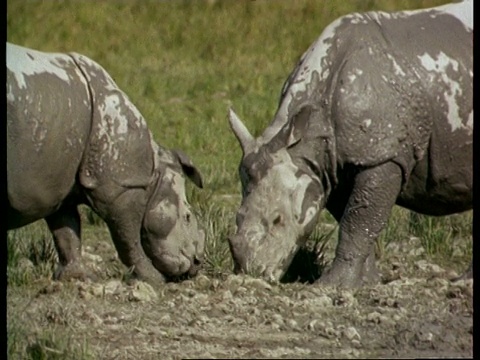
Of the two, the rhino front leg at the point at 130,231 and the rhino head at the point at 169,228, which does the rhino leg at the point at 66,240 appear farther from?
the rhino head at the point at 169,228

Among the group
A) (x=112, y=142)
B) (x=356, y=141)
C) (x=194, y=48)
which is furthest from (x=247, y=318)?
(x=194, y=48)

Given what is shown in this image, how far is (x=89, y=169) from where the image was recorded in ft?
32.8

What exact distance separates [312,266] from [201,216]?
89 centimetres

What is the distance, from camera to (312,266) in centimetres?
1070

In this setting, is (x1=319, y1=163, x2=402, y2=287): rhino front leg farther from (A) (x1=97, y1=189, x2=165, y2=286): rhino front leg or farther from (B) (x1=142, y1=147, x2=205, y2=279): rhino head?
(A) (x1=97, y1=189, x2=165, y2=286): rhino front leg

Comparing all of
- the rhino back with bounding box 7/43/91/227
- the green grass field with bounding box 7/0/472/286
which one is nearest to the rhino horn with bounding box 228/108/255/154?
the rhino back with bounding box 7/43/91/227

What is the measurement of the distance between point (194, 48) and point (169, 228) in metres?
7.78

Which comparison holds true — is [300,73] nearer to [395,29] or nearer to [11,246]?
[395,29]

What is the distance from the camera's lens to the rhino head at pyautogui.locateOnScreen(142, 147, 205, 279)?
34.3 ft

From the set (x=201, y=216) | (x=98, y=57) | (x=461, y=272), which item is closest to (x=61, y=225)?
(x=201, y=216)

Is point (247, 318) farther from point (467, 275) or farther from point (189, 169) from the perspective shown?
point (189, 169)

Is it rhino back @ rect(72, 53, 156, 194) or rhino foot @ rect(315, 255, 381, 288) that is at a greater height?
rhino back @ rect(72, 53, 156, 194)

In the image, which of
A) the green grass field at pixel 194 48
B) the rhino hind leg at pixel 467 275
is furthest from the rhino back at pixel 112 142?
the green grass field at pixel 194 48

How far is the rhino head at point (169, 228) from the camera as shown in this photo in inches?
411
